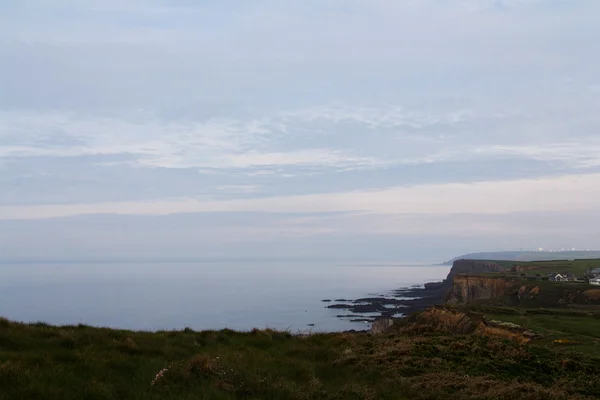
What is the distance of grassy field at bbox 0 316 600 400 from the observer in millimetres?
8099

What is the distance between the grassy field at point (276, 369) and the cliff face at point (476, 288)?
62193 mm

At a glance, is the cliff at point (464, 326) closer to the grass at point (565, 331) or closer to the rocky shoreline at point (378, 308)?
the grass at point (565, 331)

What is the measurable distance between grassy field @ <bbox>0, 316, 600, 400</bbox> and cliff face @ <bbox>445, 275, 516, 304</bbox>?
6219 cm

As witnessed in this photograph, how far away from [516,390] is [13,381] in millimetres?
9655

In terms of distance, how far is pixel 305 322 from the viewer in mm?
75312

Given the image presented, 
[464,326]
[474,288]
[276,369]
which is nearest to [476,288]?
[474,288]

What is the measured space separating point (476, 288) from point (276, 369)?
254ft

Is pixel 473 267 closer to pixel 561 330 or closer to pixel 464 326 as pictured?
pixel 464 326

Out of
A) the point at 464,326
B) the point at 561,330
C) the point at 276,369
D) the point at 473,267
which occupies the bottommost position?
the point at 473,267

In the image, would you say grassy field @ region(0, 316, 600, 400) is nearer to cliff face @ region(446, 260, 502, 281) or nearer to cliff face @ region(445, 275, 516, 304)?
cliff face @ region(445, 275, 516, 304)

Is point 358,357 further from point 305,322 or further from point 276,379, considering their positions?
point 305,322

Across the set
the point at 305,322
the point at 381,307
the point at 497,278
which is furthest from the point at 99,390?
the point at 381,307

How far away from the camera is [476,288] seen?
81250 mm

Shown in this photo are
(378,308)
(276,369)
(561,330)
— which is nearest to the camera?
(276,369)
